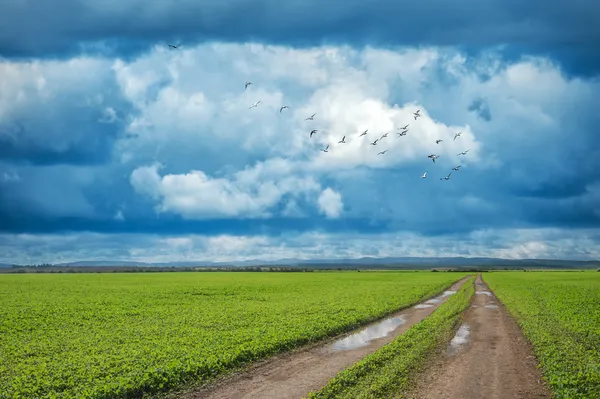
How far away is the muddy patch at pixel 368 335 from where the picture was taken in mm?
28422

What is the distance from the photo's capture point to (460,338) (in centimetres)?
3011

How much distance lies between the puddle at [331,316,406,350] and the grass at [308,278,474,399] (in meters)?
2.44

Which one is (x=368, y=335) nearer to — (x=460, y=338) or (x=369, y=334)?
(x=369, y=334)

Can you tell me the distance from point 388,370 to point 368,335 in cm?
1177

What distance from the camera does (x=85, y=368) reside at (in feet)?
71.7

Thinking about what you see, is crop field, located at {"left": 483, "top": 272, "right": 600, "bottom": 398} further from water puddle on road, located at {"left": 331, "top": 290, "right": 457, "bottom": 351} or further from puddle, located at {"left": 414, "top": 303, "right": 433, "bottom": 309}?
water puddle on road, located at {"left": 331, "top": 290, "right": 457, "bottom": 351}

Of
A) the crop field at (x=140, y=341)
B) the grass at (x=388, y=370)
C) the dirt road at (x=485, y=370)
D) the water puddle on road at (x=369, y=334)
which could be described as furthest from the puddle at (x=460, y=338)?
the crop field at (x=140, y=341)

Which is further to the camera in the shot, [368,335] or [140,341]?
[368,335]

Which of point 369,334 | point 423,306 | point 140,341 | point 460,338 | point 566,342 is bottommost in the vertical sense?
point 423,306

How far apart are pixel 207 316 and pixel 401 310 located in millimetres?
20051

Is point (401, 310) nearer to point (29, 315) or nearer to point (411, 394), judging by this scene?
point (411, 394)

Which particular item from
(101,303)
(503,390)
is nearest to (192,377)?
(503,390)

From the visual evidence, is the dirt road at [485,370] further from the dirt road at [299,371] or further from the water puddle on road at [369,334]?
the water puddle on road at [369,334]

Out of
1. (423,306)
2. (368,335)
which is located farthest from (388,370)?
(423,306)
